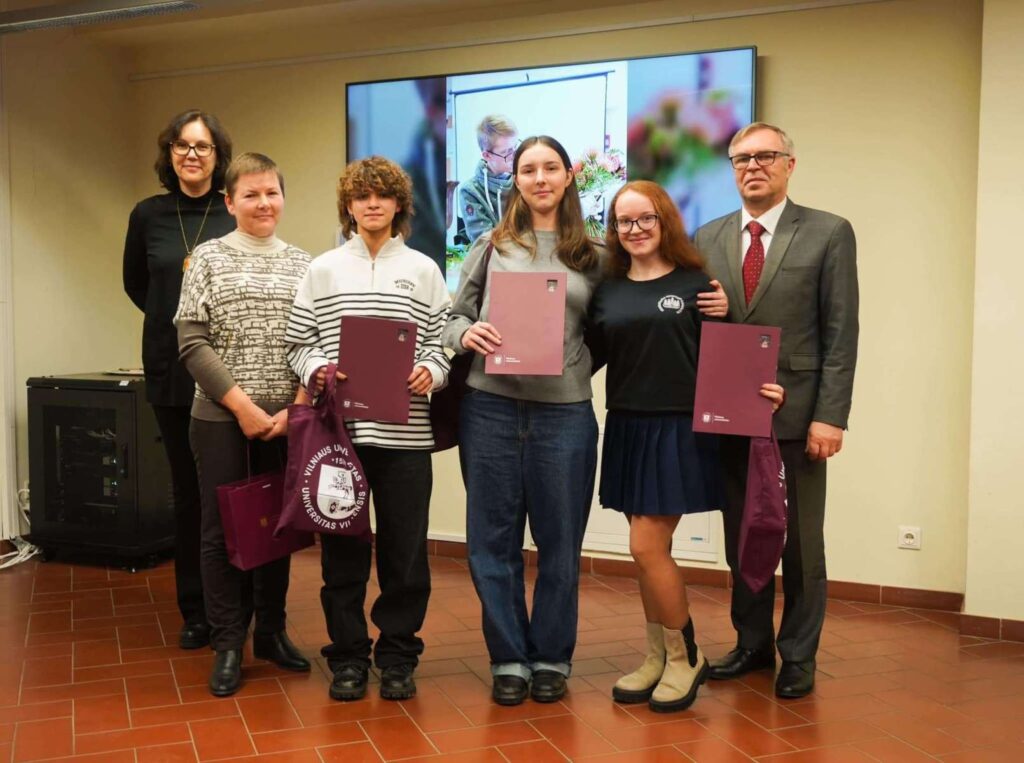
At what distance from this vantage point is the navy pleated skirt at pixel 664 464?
9.70 feet

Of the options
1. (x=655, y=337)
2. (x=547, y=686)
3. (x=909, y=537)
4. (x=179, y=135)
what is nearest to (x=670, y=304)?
(x=655, y=337)

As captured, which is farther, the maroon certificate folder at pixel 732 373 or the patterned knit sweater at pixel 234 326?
the patterned knit sweater at pixel 234 326

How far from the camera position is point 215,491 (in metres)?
3.16

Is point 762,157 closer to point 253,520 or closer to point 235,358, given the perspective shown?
point 235,358

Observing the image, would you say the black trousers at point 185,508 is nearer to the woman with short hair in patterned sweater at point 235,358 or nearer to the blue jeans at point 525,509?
the woman with short hair in patterned sweater at point 235,358

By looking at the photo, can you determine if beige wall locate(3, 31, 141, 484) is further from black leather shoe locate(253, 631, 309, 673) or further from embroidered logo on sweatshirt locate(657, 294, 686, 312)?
embroidered logo on sweatshirt locate(657, 294, 686, 312)

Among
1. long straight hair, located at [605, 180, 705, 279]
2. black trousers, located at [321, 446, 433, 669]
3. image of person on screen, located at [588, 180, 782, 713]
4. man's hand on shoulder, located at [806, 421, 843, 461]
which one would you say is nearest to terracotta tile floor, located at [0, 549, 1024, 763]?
black trousers, located at [321, 446, 433, 669]

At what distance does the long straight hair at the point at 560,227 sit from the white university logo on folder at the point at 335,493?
2.63ft

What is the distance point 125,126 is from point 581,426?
12.9 ft

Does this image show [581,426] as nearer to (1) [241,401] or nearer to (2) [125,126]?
(1) [241,401]

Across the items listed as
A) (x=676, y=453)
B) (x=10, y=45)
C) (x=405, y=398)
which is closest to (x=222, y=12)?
(x=10, y=45)

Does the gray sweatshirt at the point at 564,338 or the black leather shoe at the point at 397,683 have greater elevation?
the gray sweatshirt at the point at 564,338

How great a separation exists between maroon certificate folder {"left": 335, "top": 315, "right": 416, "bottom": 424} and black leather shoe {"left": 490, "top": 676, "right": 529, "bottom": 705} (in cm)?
86

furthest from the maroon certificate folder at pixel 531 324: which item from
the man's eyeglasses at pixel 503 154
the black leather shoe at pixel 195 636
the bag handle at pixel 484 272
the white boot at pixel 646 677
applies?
the man's eyeglasses at pixel 503 154
